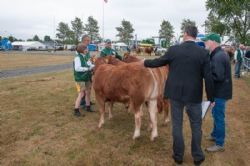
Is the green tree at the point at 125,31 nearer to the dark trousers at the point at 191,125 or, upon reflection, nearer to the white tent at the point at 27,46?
the white tent at the point at 27,46

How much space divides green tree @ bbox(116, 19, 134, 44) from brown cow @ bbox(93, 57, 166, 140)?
93.0 m

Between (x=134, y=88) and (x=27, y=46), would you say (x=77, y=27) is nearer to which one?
(x=27, y=46)

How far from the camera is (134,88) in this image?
5.87m

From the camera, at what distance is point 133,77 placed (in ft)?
19.5

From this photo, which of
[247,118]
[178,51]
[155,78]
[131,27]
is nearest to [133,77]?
[155,78]

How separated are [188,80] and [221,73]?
0.94 metres

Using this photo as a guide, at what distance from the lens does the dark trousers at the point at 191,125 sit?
4.86m

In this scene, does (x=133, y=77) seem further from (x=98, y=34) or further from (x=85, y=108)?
(x=98, y=34)

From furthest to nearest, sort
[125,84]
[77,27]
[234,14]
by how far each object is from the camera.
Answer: [77,27] < [234,14] < [125,84]

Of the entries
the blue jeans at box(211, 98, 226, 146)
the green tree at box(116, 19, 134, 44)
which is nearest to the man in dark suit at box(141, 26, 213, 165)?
the blue jeans at box(211, 98, 226, 146)

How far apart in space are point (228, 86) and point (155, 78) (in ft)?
4.26

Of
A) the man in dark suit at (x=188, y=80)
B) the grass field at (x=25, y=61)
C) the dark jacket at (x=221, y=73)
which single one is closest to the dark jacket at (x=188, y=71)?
the man in dark suit at (x=188, y=80)

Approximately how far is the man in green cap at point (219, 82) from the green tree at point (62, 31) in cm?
10536

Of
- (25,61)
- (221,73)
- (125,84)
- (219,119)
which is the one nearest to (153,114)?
(125,84)
